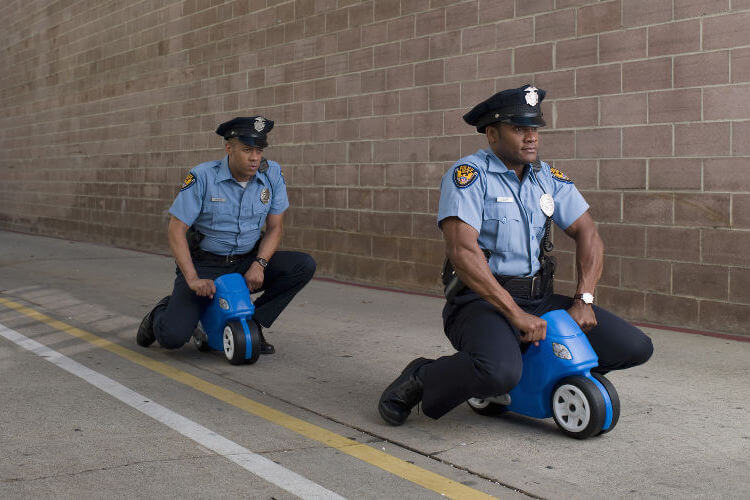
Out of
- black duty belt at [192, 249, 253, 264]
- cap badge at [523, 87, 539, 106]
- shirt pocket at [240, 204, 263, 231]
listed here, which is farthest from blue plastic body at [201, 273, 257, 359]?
cap badge at [523, 87, 539, 106]

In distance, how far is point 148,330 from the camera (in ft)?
19.6

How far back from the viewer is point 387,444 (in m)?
3.91

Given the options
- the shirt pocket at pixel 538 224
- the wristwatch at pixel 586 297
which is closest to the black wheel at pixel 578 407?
the wristwatch at pixel 586 297

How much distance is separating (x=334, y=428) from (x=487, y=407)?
766mm

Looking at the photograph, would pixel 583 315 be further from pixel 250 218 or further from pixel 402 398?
pixel 250 218

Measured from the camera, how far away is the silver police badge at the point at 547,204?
4.19m

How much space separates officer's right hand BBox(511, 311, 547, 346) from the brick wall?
10.8 ft

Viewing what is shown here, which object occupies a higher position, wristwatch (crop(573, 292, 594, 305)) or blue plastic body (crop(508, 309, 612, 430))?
wristwatch (crop(573, 292, 594, 305))

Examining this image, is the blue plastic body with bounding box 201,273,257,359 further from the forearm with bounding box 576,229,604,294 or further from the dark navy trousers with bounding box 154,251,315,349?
the forearm with bounding box 576,229,604,294

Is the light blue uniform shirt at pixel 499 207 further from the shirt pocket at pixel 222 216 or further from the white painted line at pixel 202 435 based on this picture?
the shirt pocket at pixel 222 216

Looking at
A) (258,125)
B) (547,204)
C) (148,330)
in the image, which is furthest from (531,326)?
(148,330)

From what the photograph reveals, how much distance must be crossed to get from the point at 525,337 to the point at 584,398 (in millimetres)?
360

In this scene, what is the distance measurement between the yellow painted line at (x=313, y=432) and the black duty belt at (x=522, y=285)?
974mm

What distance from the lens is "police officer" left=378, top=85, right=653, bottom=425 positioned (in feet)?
12.9
